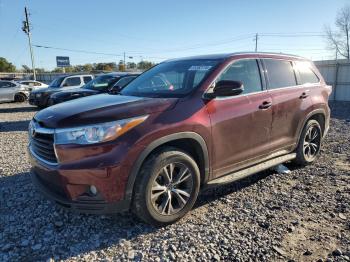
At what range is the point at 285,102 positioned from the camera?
478 centimetres

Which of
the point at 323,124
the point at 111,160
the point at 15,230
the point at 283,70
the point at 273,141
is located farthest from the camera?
the point at 323,124

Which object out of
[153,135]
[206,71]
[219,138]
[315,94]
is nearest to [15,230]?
[153,135]

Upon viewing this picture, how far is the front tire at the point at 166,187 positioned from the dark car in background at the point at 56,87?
1328 cm

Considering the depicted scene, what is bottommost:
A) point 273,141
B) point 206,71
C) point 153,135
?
point 273,141

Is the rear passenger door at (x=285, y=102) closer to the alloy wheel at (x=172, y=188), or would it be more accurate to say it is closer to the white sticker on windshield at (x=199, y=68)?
the white sticker on windshield at (x=199, y=68)

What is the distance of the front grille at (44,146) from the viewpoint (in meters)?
3.27

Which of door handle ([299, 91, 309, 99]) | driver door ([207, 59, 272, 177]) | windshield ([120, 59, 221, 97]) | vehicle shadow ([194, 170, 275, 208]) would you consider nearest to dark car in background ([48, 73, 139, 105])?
windshield ([120, 59, 221, 97])

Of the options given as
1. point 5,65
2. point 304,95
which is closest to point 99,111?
point 304,95

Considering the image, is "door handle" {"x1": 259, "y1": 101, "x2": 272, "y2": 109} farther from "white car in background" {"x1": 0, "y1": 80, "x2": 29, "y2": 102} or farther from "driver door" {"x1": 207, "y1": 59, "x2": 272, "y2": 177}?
"white car in background" {"x1": 0, "y1": 80, "x2": 29, "y2": 102}

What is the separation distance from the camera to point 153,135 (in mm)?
3260

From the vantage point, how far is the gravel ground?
3133 mm

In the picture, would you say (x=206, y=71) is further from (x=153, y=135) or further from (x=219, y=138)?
(x=153, y=135)

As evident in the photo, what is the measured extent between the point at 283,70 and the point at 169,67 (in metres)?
1.75

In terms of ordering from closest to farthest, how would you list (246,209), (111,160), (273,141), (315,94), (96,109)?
(111,160) < (96,109) < (246,209) < (273,141) < (315,94)
